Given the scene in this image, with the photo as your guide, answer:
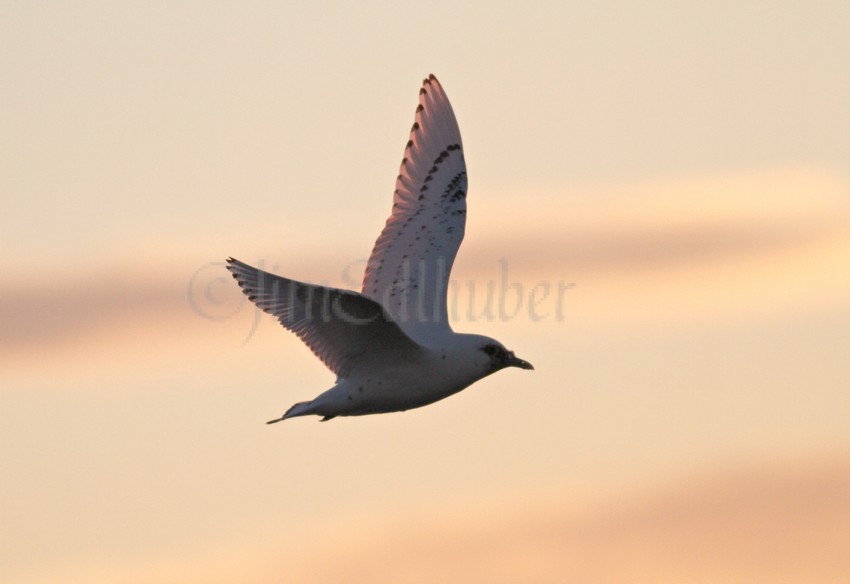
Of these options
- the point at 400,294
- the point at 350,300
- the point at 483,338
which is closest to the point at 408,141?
the point at 400,294

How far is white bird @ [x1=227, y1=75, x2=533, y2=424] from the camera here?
52.8 ft

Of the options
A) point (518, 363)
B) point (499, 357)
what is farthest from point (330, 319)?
point (518, 363)

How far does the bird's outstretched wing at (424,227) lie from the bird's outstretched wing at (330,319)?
3.82 ft

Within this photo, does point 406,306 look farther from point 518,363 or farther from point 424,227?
point 518,363

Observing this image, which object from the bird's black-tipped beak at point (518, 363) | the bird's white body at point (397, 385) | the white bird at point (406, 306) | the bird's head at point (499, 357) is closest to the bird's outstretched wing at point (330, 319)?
the white bird at point (406, 306)

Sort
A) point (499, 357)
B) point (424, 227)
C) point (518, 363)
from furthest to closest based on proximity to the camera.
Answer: point (424, 227)
point (518, 363)
point (499, 357)

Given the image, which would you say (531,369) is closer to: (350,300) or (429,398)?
(429,398)

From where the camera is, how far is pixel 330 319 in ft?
53.6

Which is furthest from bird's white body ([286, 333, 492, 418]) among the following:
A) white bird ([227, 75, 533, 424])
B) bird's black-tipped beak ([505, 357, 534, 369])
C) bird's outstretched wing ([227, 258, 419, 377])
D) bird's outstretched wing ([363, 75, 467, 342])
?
bird's outstretched wing ([363, 75, 467, 342])

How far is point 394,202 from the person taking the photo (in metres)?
19.9

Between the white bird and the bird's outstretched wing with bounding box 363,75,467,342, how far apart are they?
1 centimetres

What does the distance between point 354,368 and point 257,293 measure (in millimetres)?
1687

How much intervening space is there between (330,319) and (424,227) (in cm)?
351

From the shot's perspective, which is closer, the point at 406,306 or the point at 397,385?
the point at 397,385
